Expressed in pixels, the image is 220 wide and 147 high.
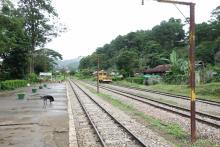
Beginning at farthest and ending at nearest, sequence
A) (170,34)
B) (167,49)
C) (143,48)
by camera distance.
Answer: (170,34) → (143,48) → (167,49)

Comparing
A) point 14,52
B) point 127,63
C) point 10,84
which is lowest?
point 10,84

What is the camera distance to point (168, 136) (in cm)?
1401

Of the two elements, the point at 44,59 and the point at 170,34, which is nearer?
the point at 44,59

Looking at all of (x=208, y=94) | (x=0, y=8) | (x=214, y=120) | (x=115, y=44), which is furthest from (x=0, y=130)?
(x=115, y=44)

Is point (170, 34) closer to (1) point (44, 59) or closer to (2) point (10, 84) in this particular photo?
(1) point (44, 59)

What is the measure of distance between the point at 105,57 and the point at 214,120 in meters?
→ 141

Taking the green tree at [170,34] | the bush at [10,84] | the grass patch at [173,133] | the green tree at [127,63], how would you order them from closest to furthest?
the grass patch at [173,133], the bush at [10,84], the green tree at [127,63], the green tree at [170,34]

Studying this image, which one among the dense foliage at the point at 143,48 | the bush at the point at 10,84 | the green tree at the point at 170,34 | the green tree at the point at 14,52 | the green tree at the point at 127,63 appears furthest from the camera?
the green tree at the point at 170,34

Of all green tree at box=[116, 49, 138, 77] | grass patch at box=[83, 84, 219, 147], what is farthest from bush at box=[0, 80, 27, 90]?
grass patch at box=[83, 84, 219, 147]

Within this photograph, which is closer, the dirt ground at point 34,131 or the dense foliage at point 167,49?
the dirt ground at point 34,131

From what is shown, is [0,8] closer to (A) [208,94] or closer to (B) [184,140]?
(A) [208,94]

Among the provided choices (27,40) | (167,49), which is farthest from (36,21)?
(167,49)

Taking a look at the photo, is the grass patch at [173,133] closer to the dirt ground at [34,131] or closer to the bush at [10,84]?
the dirt ground at [34,131]

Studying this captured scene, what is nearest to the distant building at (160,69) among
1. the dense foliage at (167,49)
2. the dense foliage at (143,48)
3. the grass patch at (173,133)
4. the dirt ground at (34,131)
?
the dense foliage at (167,49)
